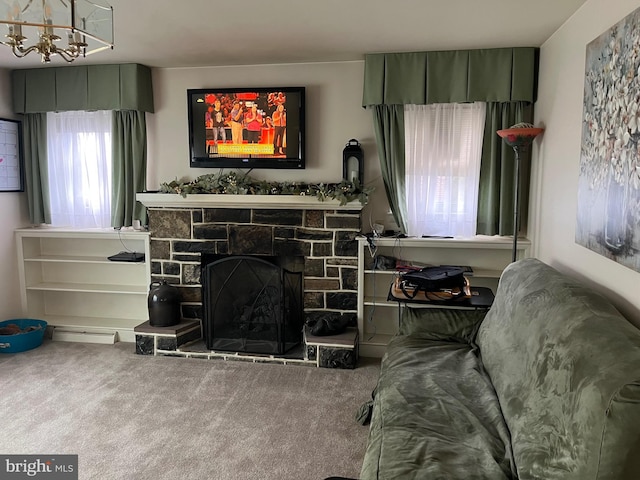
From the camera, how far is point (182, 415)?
2.87 metres

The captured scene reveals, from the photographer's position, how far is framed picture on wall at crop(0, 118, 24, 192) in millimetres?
4086

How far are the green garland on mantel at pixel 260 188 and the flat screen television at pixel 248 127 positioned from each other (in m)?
0.14

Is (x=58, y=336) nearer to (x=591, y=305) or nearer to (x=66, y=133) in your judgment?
(x=66, y=133)

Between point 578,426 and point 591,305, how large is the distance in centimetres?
59

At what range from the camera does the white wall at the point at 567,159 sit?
2.07m

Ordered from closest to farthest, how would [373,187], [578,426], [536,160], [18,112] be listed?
[578,426]
[536,160]
[373,187]
[18,112]

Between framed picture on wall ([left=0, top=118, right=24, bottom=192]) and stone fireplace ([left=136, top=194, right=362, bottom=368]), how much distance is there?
1.26 m

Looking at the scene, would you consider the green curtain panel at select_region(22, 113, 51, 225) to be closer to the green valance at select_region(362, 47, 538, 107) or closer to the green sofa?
the green valance at select_region(362, 47, 538, 107)

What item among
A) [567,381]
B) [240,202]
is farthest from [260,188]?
[567,381]

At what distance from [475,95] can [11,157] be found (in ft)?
12.7

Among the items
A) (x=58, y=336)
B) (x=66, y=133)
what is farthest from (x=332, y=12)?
(x=58, y=336)

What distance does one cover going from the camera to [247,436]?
264cm

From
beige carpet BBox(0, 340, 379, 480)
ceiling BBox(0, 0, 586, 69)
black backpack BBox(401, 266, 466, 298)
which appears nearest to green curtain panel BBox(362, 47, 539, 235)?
ceiling BBox(0, 0, 586, 69)

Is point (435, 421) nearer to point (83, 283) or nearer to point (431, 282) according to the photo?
point (431, 282)
